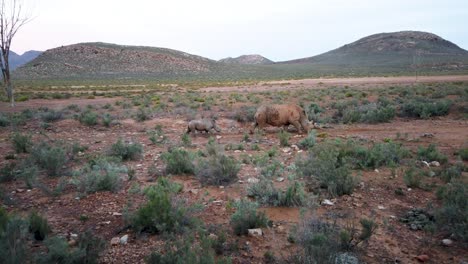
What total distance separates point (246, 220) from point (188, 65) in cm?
8885

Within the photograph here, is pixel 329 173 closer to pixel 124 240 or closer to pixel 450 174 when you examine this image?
pixel 450 174

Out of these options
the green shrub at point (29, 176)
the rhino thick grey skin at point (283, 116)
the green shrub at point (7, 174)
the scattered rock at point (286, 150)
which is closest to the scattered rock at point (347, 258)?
the scattered rock at point (286, 150)

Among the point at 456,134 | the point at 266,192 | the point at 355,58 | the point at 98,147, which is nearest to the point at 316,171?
the point at 266,192

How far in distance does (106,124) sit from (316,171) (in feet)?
33.5

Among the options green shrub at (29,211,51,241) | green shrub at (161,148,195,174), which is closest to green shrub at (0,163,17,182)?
green shrub at (29,211,51,241)

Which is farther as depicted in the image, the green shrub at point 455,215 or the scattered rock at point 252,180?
the scattered rock at point 252,180

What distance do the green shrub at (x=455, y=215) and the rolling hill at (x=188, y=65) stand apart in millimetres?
60309

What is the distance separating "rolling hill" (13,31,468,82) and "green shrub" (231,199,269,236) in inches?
2375

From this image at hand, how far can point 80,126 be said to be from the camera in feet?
48.2

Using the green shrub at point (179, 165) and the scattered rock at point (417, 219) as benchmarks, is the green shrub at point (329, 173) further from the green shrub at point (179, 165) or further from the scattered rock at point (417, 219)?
the green shrub at point (179, 165)

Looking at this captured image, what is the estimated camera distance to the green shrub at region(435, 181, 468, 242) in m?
5.22

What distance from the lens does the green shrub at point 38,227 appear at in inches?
Answer: 200

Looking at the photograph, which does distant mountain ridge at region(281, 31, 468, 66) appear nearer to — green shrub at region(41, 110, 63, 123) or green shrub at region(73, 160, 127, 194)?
green shrub at region(41, 110, 63, 123)

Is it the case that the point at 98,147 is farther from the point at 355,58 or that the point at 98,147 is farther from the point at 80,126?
the point at 355,58
